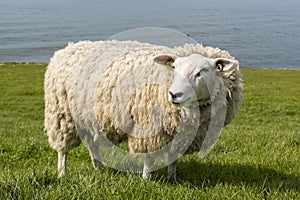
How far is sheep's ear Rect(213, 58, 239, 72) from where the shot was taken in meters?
4.54

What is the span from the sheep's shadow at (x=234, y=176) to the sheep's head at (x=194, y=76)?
0.86 meters

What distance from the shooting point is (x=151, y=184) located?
3.93 m

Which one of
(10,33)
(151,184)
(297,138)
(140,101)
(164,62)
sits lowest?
(10,33)

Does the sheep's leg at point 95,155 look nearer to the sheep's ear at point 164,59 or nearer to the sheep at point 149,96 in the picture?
the sheep at point 149,96

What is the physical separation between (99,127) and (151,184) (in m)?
1.17

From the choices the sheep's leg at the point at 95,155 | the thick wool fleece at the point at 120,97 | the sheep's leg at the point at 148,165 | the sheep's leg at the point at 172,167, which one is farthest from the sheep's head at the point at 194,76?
the sheep's leg at the point at 95,155

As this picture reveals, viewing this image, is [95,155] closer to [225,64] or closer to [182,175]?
[182,175]

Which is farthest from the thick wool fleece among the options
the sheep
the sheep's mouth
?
the sheep's mouth

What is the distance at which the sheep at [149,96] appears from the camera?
14.4 feet

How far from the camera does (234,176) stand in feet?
15.5

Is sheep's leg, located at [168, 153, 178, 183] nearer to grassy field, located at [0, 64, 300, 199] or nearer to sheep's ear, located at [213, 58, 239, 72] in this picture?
grassy field, located at [0, 64, 300, 199]

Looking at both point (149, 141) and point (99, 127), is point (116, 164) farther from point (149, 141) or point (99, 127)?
point (149, 141)

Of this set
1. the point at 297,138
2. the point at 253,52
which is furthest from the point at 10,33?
the point at 297,138

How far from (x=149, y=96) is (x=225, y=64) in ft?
2.88
